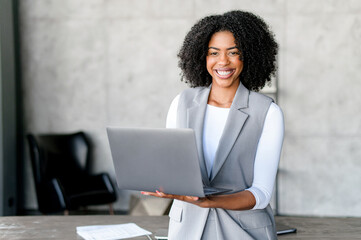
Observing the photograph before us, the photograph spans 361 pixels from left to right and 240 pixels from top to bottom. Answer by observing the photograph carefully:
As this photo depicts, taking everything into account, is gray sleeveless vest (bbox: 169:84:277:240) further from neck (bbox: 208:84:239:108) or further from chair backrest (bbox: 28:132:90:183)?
chair backrest (bbox: 28:132:90:183)

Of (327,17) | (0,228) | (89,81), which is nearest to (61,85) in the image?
(89,81)

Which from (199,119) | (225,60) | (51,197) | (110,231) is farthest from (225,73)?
(51,197)

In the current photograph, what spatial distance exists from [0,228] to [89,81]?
351 cm

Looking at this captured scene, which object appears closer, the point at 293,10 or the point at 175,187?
the point at 175,187

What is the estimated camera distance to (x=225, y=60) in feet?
5.66

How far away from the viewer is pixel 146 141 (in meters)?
1.46

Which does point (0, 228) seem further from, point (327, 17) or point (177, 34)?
point (327, 17)

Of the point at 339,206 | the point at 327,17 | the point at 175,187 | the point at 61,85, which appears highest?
the point at 327,17

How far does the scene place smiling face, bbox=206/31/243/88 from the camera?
1.74 metres

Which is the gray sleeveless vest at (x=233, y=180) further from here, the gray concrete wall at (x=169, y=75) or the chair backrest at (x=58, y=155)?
the gray concrete wall at (x=169, y=75)

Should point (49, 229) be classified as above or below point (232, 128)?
below

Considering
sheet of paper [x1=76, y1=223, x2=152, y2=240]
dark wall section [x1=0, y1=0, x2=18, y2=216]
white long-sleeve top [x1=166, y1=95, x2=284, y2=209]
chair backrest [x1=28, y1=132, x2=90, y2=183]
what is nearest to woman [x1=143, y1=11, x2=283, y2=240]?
white long-sleeve top [x1=166, y1=95, x2=284, y2=209]

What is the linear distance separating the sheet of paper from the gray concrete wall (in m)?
3.35

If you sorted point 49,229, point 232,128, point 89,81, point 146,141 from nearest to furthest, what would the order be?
point 146,141
point 232,128
point 49,229
point 89,81
